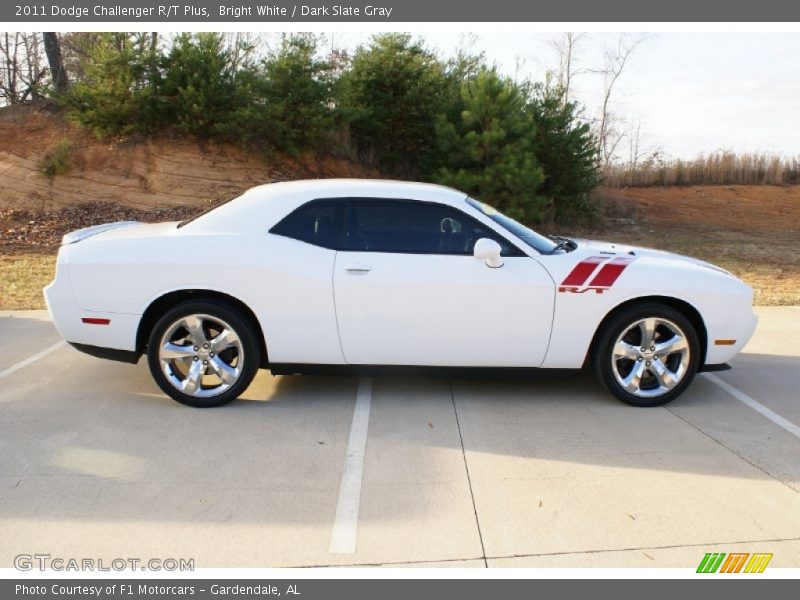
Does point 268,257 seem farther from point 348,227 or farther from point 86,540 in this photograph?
point 86,540

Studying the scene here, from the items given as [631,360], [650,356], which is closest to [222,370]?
[631,360]

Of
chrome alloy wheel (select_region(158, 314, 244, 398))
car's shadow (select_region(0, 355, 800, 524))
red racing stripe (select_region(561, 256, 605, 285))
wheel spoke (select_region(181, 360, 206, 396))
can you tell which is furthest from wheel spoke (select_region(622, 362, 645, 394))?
wheel spoke (select_region(181, 360, 206, 396))

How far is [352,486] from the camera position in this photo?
152 inches

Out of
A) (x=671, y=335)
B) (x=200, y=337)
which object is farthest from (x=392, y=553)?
(x=671, y=335)

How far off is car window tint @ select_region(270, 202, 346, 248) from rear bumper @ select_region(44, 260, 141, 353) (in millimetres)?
1180

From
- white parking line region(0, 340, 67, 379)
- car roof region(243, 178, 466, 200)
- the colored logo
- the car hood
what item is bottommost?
the colored logo

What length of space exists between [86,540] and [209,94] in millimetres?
14007

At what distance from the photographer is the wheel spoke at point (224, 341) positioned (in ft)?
16.2

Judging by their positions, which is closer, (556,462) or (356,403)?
(556,462)

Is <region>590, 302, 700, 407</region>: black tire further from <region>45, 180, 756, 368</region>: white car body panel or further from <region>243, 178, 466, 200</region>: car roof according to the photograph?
<region>243, 178, 466, 200</region>: car roof

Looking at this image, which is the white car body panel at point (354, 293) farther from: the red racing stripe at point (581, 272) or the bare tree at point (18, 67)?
the bare tree at point (18, 67)

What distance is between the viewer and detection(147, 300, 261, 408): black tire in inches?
193

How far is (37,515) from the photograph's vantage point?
11.5 feet

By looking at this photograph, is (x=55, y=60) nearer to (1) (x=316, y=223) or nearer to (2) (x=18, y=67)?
(2) (x=18, y=67)
